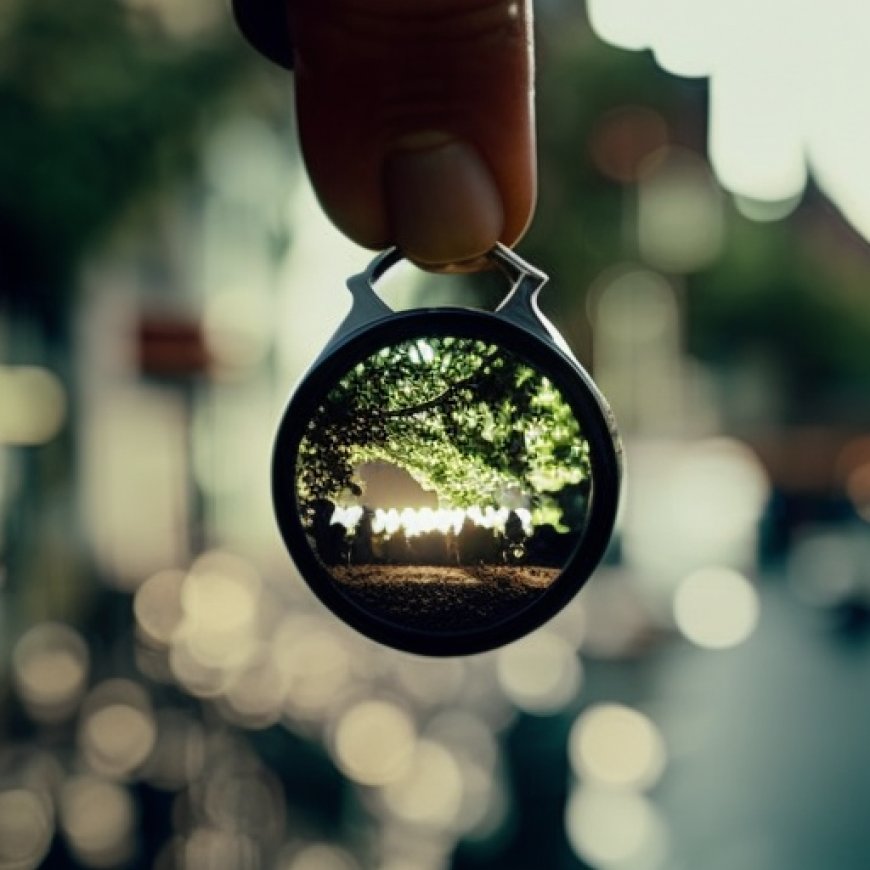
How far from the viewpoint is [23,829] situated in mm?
9086

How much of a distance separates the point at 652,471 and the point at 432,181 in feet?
142

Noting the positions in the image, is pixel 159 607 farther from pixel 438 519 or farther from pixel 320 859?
pixel 438 519

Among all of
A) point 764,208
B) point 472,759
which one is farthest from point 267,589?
point 764,208

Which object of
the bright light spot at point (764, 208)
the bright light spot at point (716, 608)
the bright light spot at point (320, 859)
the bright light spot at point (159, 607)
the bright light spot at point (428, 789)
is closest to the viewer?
the bright light spot at point (320, 859)

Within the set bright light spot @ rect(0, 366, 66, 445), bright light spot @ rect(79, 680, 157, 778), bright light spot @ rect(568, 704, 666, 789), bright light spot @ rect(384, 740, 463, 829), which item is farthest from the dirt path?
bright light spot @ rect(0, 366, 66, 445)

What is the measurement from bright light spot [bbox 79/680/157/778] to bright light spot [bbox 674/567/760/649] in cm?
1247

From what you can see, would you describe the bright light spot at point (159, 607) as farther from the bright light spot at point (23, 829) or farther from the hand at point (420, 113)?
the hand at point (420, 113)

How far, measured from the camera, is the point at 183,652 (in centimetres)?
1135

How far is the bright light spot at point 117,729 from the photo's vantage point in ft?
33.0

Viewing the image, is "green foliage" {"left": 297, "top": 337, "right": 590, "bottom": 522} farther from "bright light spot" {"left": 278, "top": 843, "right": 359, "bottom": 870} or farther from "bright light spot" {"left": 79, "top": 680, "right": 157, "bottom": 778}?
"bright light spot" {"left": 79, "top": 680, "right": 157, "bottom": 778}

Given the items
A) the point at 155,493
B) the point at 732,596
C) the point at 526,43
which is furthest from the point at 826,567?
the point at 526,43

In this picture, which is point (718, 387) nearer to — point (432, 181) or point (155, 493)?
point (155, 493)

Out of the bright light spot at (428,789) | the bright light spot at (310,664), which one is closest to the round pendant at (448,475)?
the bright light spot at (428,789)

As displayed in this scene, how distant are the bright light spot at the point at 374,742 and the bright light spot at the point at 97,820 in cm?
134
